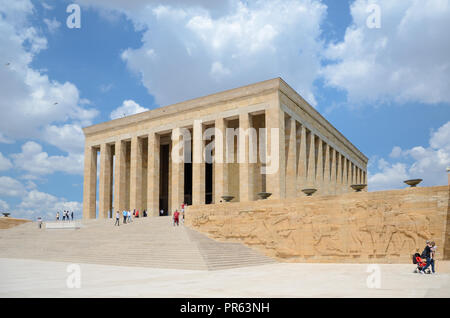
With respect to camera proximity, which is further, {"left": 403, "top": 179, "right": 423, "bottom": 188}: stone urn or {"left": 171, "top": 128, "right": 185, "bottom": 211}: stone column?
{"left": 171, "top": 128, "right": 185, "bottom": 211}: stone column

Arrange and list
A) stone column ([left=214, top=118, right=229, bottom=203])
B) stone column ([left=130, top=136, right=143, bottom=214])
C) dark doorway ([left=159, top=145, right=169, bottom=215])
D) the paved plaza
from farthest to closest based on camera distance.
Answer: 1. dark doorway ([left=159, top=145, right=169, bottom=215])
2. stone column ([left=130, top=136, right=143, bottom=214])
3. stone column ([left=214, top=118, right=229, bottom=203])
4. the paved plaza

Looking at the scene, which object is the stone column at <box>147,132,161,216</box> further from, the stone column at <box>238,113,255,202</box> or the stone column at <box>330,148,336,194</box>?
the stone column at <box>330,148,336,194</box>

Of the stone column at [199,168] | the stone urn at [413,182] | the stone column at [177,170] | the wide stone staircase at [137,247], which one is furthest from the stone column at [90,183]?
the stone urn at [413,182]

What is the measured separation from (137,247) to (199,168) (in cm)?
1250

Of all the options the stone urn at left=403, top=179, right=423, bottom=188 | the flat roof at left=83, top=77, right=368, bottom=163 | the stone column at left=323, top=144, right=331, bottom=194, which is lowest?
the stone urn at left=403, top=179, right=423, bottom=188

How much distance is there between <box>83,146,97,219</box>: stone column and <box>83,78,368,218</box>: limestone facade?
0.31 feet

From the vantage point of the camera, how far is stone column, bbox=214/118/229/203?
92.6ft

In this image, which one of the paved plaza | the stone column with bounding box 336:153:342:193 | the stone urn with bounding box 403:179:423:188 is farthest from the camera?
the stone column with bounding box 336:153:342:193

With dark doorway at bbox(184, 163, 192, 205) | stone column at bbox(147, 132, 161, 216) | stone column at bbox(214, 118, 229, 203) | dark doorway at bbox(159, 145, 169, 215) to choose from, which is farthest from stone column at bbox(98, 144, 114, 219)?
stone column at bbox(214, 118, 229, 203)

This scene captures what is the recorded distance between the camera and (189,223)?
2219 centimetres

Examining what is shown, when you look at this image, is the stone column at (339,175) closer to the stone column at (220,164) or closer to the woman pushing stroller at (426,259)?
the stone column at (220,164)
